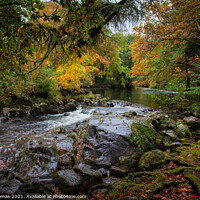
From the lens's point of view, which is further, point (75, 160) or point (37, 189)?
point (75, 160)

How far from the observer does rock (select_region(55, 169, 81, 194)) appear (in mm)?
2965

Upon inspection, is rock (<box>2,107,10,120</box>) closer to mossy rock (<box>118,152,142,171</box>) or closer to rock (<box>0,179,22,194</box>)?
rock (<box>0,179,22,194</box>)

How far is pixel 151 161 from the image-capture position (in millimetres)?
3430

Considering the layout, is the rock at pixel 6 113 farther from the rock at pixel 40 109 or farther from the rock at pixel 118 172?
the rock at pixel 118 172

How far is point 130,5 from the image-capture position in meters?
3.16

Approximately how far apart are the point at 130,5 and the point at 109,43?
0.97 meters

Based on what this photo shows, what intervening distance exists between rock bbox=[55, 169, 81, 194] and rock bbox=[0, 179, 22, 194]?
0.86 metres

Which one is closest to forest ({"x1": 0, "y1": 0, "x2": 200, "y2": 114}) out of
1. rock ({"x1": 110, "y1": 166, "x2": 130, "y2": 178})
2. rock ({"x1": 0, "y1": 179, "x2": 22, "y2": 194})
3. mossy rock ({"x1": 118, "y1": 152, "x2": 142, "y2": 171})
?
rock ({"x1": 0, "y1": 179, "x2": 22, "y2": 194})

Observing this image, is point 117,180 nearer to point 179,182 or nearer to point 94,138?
point 179,182

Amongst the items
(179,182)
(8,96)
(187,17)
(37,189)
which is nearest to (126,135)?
(179,182)

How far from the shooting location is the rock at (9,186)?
9.06 ft

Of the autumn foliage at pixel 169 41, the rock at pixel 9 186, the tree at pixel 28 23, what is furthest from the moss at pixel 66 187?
the autumn foliage at pixel 169 41

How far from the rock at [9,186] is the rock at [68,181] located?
858mm

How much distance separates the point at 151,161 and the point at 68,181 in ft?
6.98
